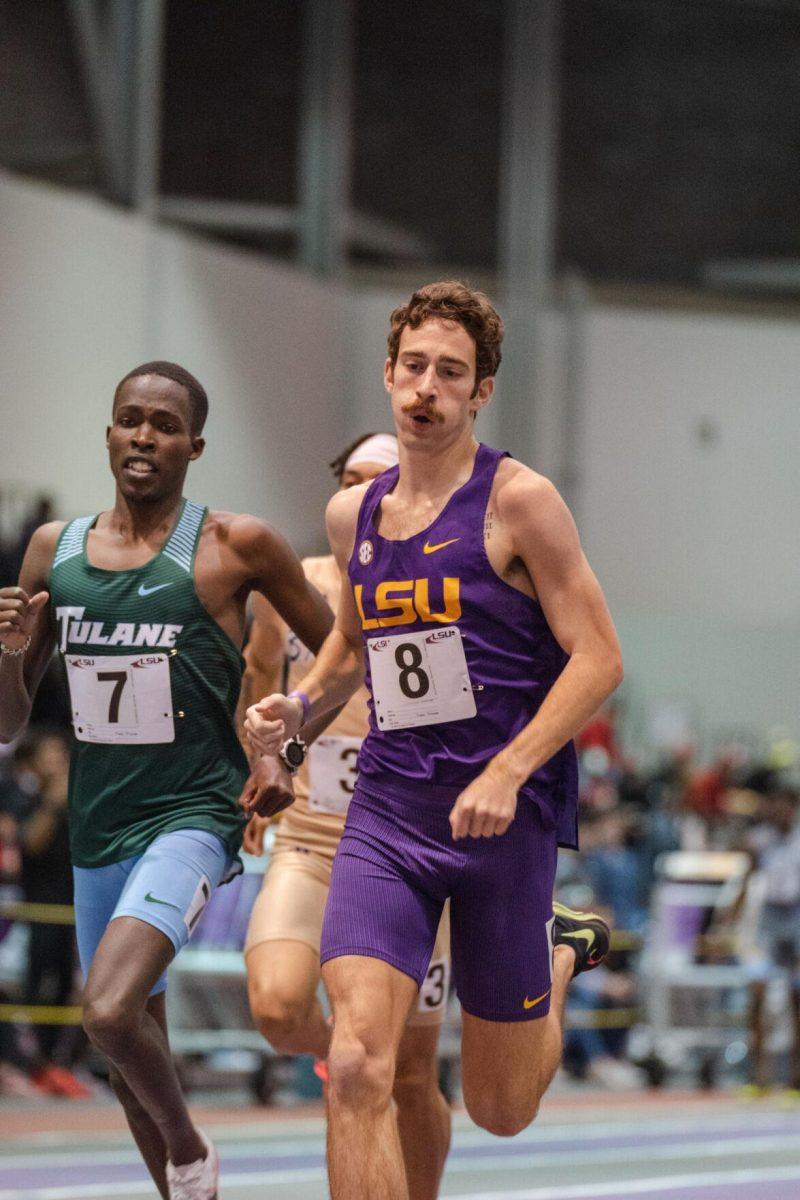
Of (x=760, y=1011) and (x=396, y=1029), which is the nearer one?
(x=396, y=1029)

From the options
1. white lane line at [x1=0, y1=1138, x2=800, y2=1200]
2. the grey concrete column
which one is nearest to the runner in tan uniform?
white lane line at [x1=0, y1=1138, x2=800, y2=1200]

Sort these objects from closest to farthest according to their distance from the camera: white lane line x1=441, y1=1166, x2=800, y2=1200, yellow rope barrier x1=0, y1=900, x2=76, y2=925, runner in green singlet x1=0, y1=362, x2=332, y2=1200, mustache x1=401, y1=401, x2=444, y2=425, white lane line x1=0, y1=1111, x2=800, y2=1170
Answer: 1. mustache x1=401, y1=401, x2=444, y2=425
2. runner in green singlet x1=0, y1=362, x2=332, y2=1200
3. white lane line x1=441, y1=1166, x2=800, y2=1200
4. white lane line x1=0, y1=1111, x2=800, y2=1170
5. yellow rope barrier x1=0, y1=900, x2=76, y2=925

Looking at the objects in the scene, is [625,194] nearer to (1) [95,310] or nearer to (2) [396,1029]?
(1) [95,310]

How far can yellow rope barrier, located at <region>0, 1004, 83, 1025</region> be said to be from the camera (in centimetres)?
1084

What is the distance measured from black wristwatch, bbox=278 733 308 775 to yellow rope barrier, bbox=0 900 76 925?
6405mm

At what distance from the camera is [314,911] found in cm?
616

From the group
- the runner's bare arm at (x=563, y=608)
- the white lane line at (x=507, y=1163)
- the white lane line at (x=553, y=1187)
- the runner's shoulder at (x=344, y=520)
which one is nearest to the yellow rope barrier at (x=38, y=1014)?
the white lane line at (x=507, y=1163)

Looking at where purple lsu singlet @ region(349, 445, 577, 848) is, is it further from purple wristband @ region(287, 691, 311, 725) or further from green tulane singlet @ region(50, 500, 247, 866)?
green tulane singlet @ region(50, 500, 247, 866)

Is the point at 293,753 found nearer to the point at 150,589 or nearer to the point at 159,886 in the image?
the point at 159,886

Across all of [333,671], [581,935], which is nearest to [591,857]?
[581,935]

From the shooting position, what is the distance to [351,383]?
19766mm

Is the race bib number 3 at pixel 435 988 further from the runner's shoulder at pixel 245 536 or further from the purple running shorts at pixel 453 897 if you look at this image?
the runner's shoulder at pixel 245 536

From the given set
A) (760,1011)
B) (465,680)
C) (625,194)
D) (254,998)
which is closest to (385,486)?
(465,680)

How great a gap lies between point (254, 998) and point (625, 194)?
1707 cm
